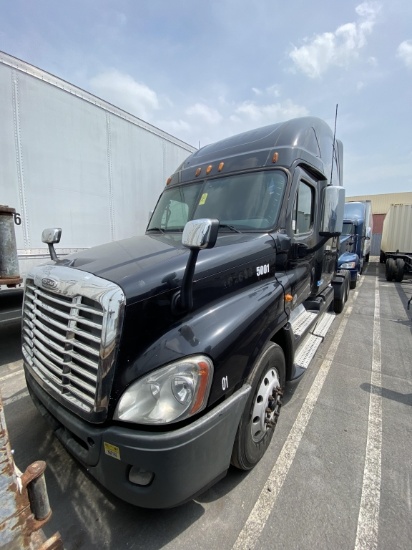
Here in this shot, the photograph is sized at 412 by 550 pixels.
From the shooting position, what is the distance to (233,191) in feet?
10.1

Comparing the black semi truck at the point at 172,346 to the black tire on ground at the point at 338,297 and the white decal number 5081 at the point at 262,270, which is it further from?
the black tire on ground at the point at 338,297

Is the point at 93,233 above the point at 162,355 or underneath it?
above

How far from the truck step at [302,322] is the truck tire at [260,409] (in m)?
0.66

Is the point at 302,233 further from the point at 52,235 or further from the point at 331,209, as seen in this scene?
the point at 52,235

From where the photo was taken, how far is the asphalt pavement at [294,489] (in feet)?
5.87

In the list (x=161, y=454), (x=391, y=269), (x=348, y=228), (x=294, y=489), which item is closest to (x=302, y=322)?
(x=294, y=489)

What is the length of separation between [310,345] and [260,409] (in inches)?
63.9

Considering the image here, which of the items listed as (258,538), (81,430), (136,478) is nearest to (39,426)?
(81,430)

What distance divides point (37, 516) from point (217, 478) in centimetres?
101

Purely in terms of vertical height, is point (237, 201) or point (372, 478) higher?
point (237, 201)

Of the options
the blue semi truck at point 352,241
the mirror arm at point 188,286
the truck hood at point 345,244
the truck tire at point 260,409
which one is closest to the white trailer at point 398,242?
the blue semi truck at point 352,241

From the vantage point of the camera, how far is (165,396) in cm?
157

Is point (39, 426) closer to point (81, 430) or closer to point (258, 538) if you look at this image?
point (81, 430)

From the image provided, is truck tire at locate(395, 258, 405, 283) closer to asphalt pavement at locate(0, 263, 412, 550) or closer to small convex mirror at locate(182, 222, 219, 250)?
asphalt pavement at locate(0, 263, 412, 550)
